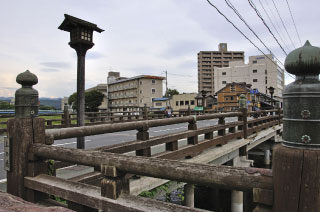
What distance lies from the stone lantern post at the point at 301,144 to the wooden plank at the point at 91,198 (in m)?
0.66

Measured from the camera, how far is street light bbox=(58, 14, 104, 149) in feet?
16.3

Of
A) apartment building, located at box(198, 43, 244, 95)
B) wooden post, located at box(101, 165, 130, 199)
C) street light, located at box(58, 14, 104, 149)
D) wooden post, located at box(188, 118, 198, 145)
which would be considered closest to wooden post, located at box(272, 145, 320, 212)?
wooden post, located at box(101, 165, 130, 199)

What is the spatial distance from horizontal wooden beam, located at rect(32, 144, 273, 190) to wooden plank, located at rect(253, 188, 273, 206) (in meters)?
0.03

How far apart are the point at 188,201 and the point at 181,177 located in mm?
4774

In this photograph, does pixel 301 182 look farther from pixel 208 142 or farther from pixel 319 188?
pixel 208 142

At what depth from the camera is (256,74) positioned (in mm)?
75062

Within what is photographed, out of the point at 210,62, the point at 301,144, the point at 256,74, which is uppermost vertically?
the point at 210,62

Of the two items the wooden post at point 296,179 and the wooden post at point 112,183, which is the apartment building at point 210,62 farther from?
the wooden post at point 296,179

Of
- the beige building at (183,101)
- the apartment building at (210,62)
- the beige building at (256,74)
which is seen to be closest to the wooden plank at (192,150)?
the beige building at (183,101)

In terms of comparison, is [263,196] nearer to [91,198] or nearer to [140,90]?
[91,198]

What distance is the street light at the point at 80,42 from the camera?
4980 mm

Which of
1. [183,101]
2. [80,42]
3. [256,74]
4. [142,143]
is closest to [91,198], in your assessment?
[142,143]

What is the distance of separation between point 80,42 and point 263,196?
4.87 meters

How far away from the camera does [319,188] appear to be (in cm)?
122
